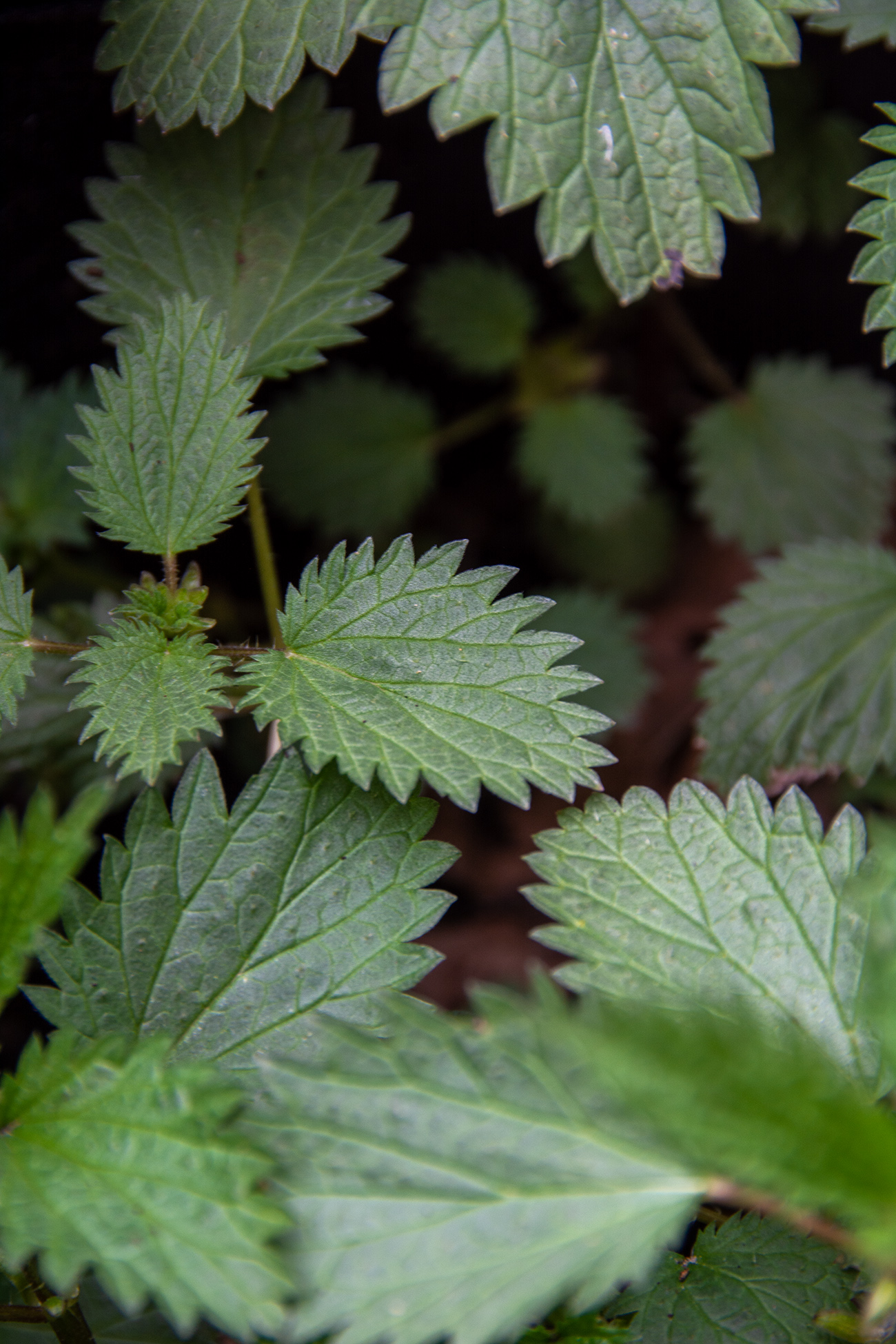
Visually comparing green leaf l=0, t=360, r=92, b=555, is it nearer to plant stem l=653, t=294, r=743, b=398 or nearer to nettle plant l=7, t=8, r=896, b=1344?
nettle plant l=7, t=8, r=896, b=1344

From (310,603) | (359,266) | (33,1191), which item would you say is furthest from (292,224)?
(33,1191)

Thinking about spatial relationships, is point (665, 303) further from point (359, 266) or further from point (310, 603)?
point (310, 603)

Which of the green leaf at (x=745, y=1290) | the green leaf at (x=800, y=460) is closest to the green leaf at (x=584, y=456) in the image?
the green leaf at (x=800, y=460)

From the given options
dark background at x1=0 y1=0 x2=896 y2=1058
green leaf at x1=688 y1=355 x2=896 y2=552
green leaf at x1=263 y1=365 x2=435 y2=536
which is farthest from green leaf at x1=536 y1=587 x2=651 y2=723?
green leaf at x1=263 y1=365 x2=435 y2=536

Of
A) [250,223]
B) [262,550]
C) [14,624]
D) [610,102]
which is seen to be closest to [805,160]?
[610,102]

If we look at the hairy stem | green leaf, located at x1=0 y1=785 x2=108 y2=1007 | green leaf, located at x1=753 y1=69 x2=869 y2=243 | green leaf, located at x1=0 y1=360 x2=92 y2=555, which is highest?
green leaf, located at x1=753 y1=69 x2=869 y2=243

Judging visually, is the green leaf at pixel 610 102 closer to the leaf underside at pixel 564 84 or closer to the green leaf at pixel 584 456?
the leaf underside at pixel 564 84
